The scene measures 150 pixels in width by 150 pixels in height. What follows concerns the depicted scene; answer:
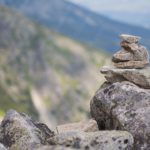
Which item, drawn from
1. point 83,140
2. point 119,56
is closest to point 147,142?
point 83,140

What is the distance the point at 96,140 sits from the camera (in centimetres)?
2517

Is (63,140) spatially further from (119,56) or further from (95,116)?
(119,56)

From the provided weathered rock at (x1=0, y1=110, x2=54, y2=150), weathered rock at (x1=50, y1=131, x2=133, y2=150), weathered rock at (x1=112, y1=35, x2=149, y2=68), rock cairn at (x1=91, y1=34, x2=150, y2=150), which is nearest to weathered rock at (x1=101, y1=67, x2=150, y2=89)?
rock cairn at (x1=91, y1=34, x2=150, y2=150)

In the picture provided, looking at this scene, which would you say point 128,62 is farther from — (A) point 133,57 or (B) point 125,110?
(B) point 125,110

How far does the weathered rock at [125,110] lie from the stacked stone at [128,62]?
11.7 ft

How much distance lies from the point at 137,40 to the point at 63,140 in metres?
14.9

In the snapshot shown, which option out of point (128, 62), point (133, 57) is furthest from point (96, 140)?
point (133, 57)

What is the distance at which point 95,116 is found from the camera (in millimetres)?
33312

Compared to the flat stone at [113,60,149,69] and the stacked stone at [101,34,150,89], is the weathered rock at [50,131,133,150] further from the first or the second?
the flat stone at [113,60,149,69]

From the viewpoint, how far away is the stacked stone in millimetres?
35375

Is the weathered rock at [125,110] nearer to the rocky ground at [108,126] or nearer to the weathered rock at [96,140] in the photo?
the rocky ground at [108,126]

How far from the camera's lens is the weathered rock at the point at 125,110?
27.3m

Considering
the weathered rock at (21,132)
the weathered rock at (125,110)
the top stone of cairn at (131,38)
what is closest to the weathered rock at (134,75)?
the top stone of cairn at (131,38)

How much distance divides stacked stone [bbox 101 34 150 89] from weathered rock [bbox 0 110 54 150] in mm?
7292
